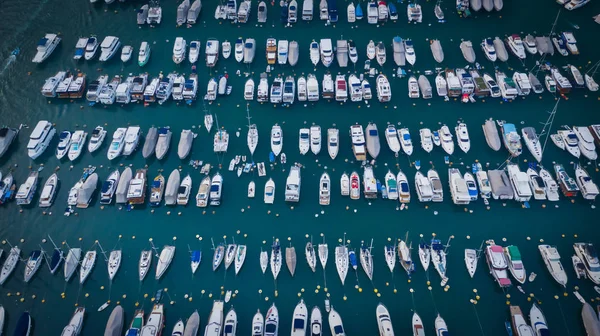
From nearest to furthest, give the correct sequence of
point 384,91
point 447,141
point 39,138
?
1. point 447,141
2. point 39,138
3. point 384,91

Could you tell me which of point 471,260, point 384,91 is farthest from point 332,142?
point 471,260

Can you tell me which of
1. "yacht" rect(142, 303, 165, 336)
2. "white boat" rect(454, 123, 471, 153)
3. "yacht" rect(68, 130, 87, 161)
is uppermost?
"yacht" rect(68, 130, 87, 161)

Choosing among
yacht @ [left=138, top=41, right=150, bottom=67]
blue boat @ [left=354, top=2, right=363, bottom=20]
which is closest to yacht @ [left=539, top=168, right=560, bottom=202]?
blue boat @ [left=354, top=2, right=363, bottom=20]

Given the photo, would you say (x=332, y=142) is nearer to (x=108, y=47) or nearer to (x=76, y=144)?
(x=76, y=144)

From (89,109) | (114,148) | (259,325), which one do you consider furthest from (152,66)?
(259,325)

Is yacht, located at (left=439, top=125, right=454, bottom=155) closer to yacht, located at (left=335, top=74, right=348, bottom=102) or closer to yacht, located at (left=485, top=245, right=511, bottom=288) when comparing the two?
yacht, located at (left=485, top=245, right=511, bottom=288)

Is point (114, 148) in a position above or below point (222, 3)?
below

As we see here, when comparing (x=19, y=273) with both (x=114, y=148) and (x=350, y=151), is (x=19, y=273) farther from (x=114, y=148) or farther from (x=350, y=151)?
(x=350, y=151)
